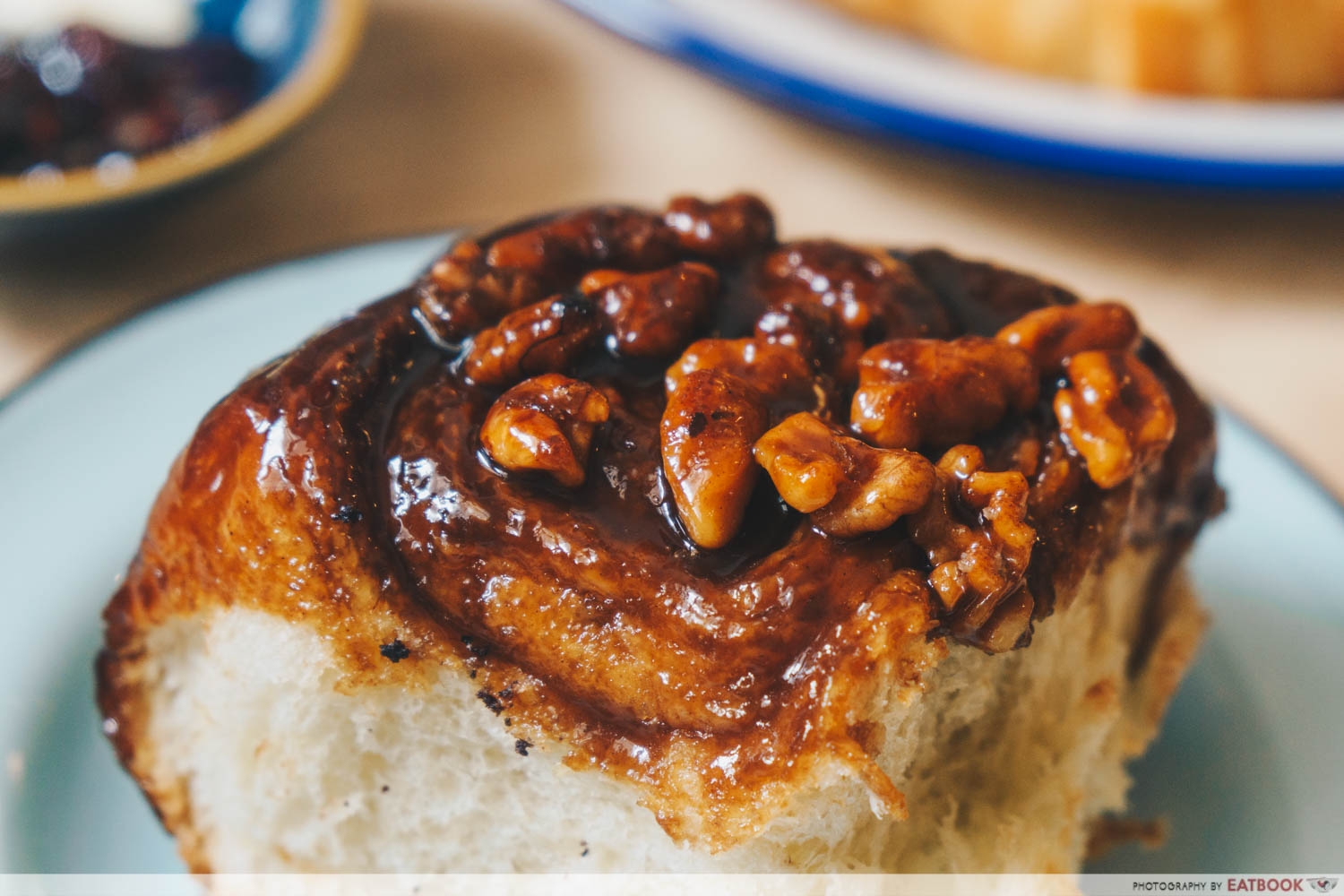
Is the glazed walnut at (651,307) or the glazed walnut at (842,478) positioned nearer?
the glazed walnut at (842,478)

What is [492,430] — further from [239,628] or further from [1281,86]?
[1281,86]

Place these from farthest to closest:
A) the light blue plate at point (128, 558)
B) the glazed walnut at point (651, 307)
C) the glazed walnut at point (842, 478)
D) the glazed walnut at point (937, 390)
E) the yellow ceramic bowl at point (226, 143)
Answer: the yellow ceramic bowl at point (226, 143), the light blue plate at point (128, 558), the glazed walnut at point (651, 307), the glazed walnut at point (937, 390), the glazed walnut at point (842, 478)

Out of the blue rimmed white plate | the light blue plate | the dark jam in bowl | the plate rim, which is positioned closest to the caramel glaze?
the light blue plate

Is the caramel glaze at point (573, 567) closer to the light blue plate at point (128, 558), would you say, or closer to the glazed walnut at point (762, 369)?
the glazed walnut at point (762, 369)

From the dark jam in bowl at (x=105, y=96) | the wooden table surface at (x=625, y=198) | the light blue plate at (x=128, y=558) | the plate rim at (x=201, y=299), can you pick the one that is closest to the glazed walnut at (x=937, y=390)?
the plate rim at (x=201, y=299)

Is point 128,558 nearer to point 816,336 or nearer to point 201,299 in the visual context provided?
point 201,299

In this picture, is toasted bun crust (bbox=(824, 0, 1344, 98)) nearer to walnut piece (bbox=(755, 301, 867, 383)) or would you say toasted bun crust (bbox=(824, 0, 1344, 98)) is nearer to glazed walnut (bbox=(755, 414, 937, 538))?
walnut piece (bbox=(755, 301, 867, 383))

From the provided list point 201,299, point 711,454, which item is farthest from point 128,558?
point 711,454
